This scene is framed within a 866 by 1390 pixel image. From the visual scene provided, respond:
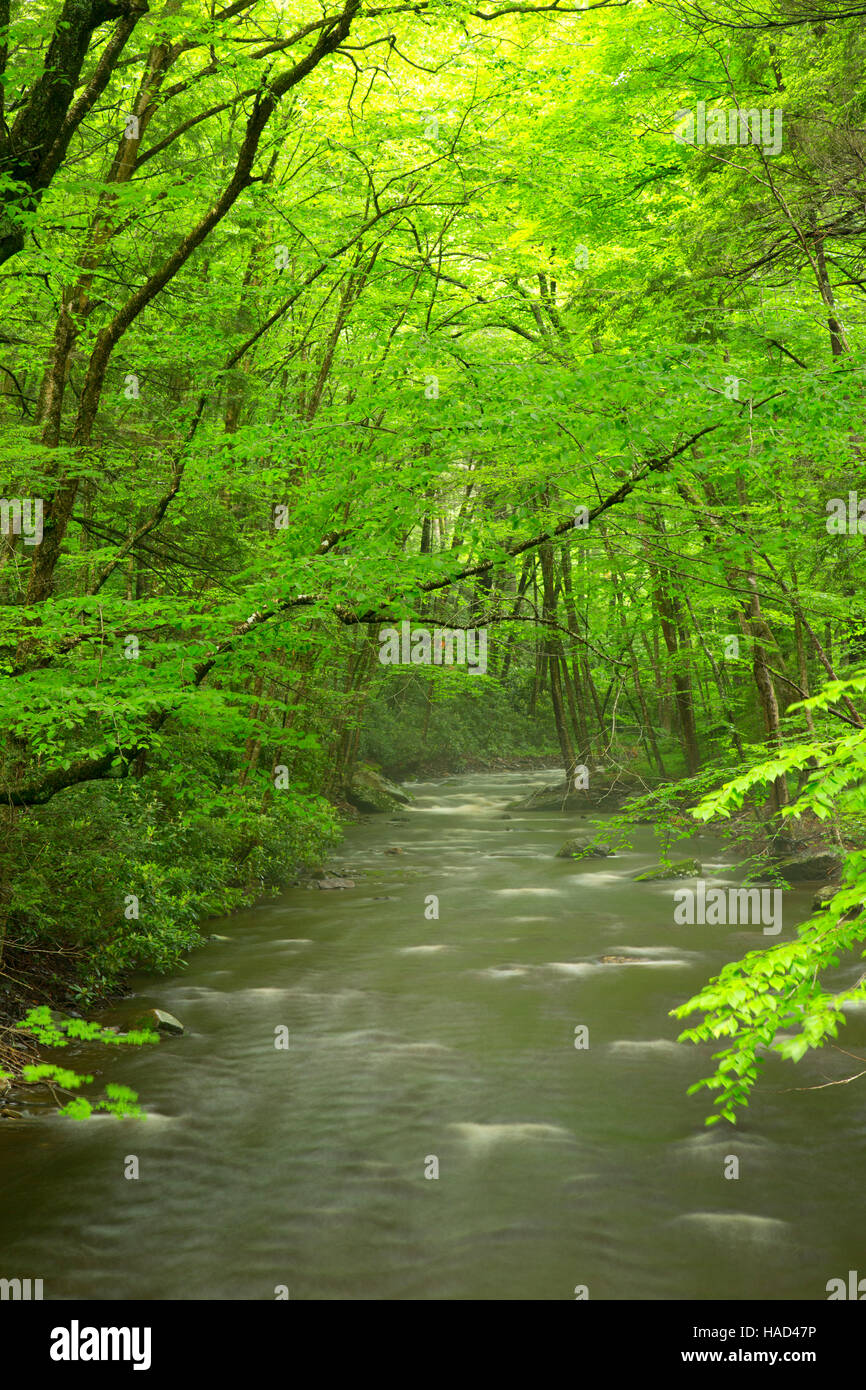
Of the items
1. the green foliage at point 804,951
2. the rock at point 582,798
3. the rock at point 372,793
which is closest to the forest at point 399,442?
the green foliage at point 804,951

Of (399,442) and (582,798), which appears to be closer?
(399,442)

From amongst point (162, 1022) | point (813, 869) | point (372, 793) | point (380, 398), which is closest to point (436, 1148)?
point (162, 1022)

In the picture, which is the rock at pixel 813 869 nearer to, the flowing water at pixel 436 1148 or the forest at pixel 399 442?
the forest at pixel 399 442

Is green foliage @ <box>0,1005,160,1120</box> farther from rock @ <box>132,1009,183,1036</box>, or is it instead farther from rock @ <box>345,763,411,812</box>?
rock @ <box>345,763,411,812</box>

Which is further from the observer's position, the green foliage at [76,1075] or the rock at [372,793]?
the rock at [372,793]

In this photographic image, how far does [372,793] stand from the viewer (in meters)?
25.2

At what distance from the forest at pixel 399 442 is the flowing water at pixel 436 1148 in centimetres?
24

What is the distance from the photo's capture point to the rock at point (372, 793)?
2478cm

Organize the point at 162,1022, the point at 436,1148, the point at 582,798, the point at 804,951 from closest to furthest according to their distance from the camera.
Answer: the point at 804,951 < the point at 436,1148 < the point at 162,1022 < the point at 582,798

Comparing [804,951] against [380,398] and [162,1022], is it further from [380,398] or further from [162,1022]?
[162,1022]

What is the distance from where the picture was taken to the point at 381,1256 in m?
5.91

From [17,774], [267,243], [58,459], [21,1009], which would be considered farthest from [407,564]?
[267,243]

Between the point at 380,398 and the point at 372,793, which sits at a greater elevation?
the point at 380,398

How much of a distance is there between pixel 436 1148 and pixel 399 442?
18.8 ft
